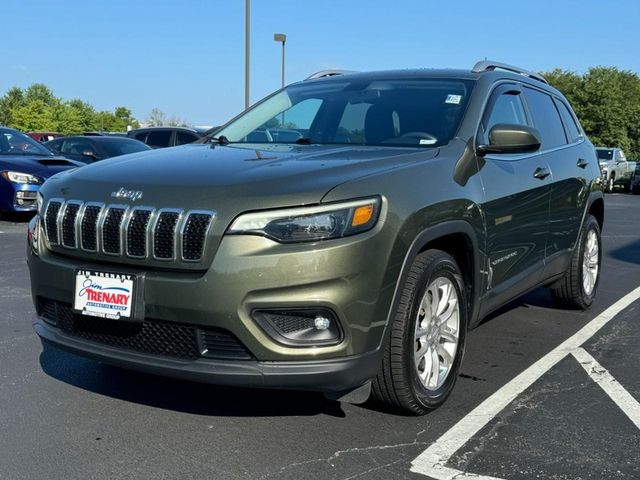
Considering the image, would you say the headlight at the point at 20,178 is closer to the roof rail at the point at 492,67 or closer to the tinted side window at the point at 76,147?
the tinted side window at the point at 76,147

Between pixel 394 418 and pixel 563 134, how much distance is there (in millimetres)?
3075

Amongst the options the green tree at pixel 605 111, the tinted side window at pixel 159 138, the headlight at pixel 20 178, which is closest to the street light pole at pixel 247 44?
the tinted side window at pixel 159 138

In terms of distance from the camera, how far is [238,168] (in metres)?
3.30

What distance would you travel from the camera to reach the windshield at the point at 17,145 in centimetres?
1164

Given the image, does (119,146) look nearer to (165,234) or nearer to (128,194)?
(128,194)

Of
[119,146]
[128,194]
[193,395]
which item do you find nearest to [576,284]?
[193,395]

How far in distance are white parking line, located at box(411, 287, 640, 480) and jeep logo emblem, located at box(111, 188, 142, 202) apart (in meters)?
1.64

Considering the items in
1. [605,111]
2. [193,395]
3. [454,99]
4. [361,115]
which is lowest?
[193,395]

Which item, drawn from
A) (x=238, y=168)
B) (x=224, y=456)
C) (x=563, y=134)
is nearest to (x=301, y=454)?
(x=224, y=456)

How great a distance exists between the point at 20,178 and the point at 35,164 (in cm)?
32

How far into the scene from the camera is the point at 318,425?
3.44 m

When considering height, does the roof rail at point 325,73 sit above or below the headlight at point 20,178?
above

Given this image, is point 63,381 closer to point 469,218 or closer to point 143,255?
point 143,255

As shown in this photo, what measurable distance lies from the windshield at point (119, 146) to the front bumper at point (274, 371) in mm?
10728
